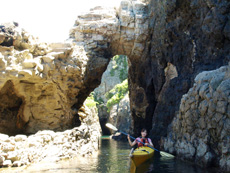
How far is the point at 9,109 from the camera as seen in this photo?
17953mm

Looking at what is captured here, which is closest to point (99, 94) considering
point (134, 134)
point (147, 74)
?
point (134, 134)

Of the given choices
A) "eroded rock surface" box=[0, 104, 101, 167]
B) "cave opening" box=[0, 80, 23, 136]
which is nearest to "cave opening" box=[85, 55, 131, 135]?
"cave opening" box=[0, 80, 23, 136]

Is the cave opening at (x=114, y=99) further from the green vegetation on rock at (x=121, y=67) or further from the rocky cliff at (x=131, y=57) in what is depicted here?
the rocky cliff at (x=131, y=57)

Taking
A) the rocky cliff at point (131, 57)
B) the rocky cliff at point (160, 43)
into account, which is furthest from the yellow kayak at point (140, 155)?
the rocky cliff at point (131, 57)

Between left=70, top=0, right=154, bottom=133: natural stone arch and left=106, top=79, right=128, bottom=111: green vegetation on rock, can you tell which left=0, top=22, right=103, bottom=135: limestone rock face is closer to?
left=70, top=0, right=154, bottom=133: natural stone arch

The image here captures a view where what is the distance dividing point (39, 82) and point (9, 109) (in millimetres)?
2971

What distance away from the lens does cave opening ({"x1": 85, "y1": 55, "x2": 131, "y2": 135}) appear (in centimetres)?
3850

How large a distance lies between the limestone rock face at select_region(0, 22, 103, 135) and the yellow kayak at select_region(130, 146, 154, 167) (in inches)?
347

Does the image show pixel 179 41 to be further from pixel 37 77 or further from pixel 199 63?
pixel 37 77

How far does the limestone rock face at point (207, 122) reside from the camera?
945cm

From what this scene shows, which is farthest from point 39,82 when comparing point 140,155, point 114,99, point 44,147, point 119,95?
point 119,95

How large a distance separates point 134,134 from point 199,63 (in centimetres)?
1392

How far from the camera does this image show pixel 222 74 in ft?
34.1

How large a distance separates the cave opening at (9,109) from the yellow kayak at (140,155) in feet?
34.3
